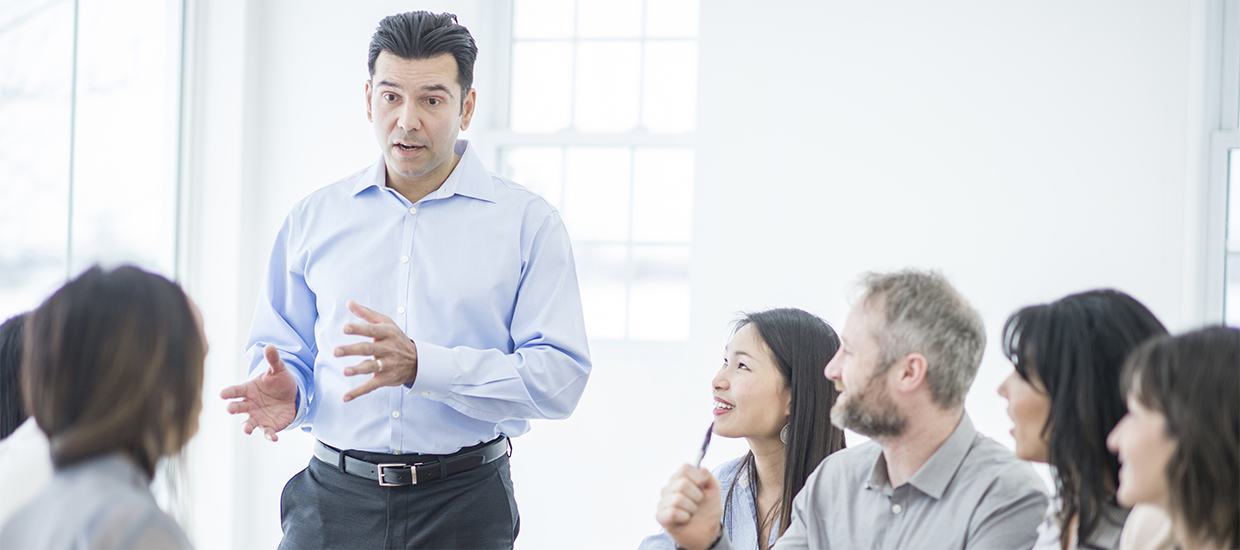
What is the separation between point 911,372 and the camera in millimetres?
1655

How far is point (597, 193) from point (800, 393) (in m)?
1.88

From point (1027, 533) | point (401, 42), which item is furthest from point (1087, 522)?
point (401, 42)

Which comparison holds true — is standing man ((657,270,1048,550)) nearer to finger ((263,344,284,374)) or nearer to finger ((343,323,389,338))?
finger ((343,323,389,338))

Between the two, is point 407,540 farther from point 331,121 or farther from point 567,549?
point 331,121

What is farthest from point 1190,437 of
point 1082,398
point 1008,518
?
point 1008,518

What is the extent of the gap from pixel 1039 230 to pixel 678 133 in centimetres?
142

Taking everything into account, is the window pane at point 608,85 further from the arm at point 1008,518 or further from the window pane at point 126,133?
the arm at point 1008,518

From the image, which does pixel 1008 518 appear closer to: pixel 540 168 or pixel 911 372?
pixel 911 372

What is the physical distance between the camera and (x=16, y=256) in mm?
3035

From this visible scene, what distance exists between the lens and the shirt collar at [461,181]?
2.07m

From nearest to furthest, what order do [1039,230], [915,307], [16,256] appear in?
[915,307] → [16,256] → [1039,230]

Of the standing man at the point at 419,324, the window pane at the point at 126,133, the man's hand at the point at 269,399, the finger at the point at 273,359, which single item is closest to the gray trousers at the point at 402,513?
the standing man at the point at 419,324

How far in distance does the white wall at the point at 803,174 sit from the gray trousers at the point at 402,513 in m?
1.71

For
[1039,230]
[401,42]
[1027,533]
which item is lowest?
[1027,533]
